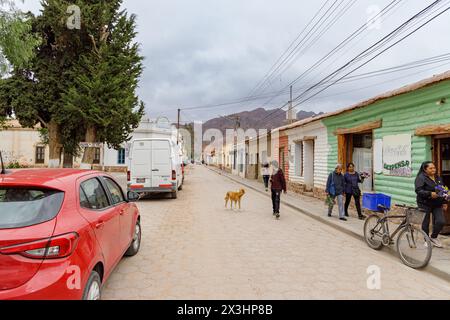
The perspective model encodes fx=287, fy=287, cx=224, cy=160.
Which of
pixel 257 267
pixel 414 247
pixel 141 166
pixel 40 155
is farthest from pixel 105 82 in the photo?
pixel 40 155

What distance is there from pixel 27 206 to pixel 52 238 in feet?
1.50

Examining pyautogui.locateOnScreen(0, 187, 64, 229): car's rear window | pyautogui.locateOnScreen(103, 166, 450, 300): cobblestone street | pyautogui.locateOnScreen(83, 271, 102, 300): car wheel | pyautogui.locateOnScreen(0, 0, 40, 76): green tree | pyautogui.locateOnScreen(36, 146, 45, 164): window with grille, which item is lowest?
pyautogui.locateOnScreen(103, 166, 450, 300): cobblestone street

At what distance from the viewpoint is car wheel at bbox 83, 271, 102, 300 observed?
2.71 meters

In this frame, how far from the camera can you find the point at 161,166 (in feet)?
40.8

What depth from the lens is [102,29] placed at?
19.8m

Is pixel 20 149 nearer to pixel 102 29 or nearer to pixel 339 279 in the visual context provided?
pixel 102 29

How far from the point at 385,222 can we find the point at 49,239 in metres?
5.74

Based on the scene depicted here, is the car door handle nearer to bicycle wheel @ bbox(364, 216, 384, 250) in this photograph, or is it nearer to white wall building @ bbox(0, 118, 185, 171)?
bicycle wheel @ bbox(364, 216, 384, 250)

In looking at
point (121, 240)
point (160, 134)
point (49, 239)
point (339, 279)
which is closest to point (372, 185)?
point (339, 279)

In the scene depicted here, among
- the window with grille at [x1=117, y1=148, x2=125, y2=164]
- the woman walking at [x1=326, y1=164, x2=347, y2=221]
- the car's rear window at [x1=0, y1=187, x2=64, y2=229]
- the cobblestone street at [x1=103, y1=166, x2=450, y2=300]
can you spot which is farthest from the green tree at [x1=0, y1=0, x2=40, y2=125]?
the window with grille at [x1=117, y1=148, x2=125, y2=164]

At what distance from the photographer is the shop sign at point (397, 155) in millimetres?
7848

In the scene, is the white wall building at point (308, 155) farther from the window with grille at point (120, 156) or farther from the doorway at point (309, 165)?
the window with grille at point (120, 156)

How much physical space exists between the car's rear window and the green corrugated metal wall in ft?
25.9

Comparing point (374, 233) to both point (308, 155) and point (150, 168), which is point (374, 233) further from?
point (308, 155)
